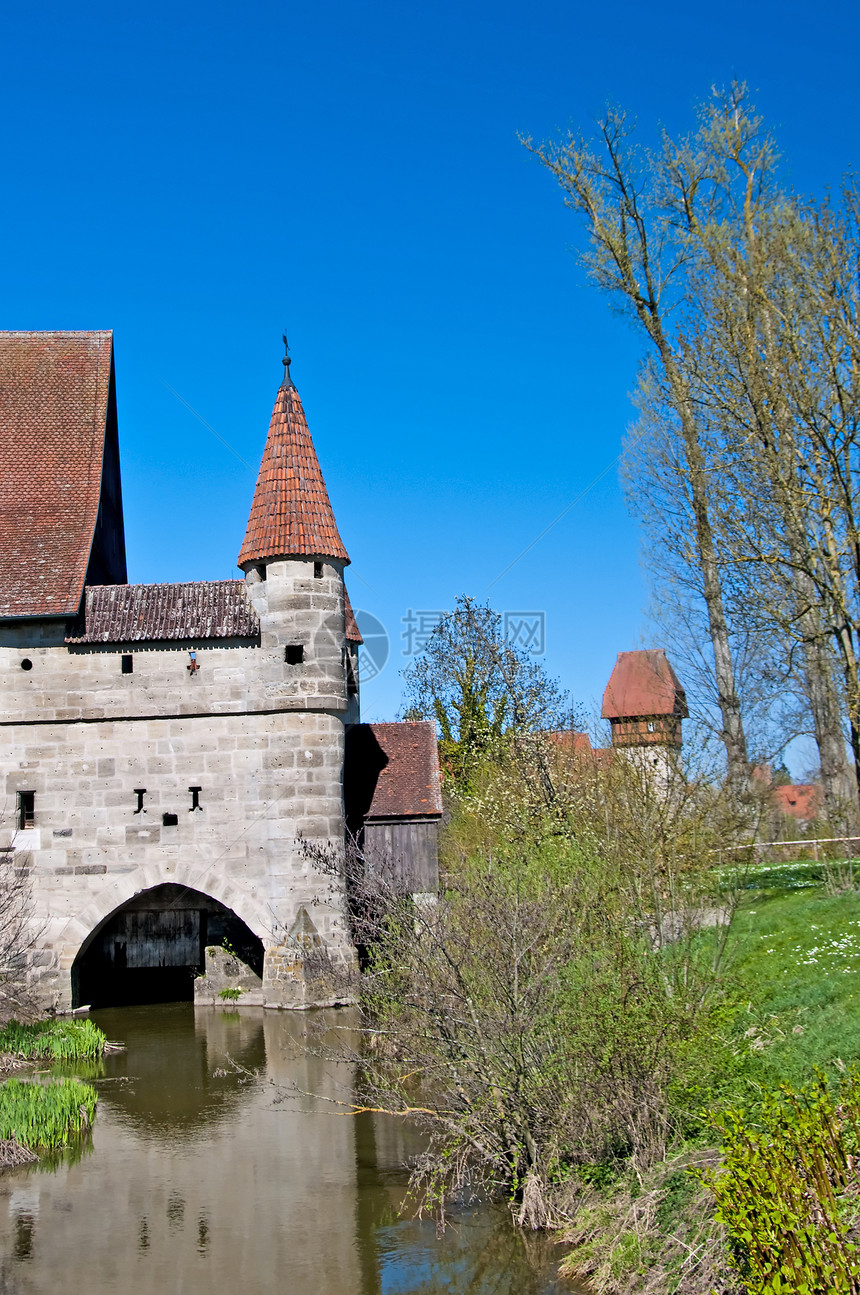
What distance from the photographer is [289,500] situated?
18.4 meters

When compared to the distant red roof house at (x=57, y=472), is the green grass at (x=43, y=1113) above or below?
below

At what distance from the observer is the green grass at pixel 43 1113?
10.9 meters

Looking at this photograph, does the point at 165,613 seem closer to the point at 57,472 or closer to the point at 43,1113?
the point at 57,472

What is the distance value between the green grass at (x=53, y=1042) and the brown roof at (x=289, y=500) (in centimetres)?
748

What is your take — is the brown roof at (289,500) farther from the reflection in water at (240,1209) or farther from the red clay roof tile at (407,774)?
the reflection in water at (240,1209)

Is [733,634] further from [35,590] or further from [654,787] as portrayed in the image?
[35,590]

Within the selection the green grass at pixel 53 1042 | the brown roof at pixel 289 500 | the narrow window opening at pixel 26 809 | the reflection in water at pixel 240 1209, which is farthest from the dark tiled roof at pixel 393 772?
the green grass at pixel 53 1042

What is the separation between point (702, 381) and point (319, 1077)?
11.7 meters

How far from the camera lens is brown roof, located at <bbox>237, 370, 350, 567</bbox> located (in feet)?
59.1

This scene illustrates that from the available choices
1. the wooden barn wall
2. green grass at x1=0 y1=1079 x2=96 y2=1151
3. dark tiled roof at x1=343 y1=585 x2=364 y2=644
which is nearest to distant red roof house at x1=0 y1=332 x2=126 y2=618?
dark tiled roof at x1=343 y1=585 x2=364 y2=644

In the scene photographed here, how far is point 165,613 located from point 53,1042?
6678mm

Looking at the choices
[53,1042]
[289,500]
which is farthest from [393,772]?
[53,1042]

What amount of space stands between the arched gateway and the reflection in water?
3788 mm

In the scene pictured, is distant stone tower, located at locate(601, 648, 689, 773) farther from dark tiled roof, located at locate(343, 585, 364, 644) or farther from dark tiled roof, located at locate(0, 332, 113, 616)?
dark tiled roof, located at locate(0, 332, 113, 616)
